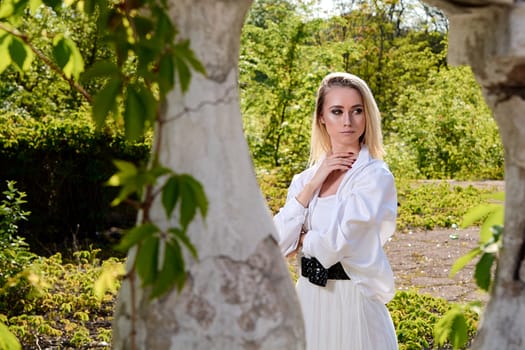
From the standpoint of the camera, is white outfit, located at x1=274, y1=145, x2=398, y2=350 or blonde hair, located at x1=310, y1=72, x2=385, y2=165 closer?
white outfit, located at x1=274, y1=145, x2=398, y2=350

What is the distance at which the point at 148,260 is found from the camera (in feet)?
4.24

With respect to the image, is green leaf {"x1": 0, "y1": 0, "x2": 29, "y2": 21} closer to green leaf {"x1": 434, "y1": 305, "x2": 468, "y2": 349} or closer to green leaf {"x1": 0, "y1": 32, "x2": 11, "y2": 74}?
green leaf {"x1": 0, "y1": 32, "x2": 11, "y2": 74}

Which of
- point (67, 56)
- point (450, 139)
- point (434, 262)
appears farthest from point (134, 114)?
point (450, 139)

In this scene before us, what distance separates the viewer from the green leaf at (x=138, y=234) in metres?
1.29

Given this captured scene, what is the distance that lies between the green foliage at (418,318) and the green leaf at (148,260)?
312 cm

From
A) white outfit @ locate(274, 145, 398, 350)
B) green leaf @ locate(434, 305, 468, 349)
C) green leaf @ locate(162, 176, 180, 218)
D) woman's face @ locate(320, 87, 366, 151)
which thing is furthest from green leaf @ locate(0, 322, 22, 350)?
woman's face @ locate(320, 87, 366, 151)

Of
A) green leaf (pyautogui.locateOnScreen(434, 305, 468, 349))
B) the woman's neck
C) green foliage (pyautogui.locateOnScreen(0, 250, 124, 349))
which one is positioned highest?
the woman's neck

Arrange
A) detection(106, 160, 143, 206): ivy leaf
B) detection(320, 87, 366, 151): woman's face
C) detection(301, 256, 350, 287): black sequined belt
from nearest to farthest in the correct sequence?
detection(106, 160, 143, 206): ivy leaf, detection(301, 256, 350, 287): black sequined belt, detection(320, 87, 366, 151): woman's face

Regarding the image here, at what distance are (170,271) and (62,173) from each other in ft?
20.8

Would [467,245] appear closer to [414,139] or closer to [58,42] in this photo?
[58,42]

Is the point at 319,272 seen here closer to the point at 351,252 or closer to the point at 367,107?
the point at 351,252

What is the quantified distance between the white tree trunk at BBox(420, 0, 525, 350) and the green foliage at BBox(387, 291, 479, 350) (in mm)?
2777

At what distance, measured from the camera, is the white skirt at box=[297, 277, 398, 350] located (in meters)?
2.99

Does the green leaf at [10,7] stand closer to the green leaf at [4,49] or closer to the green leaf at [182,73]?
the green leaf at [4,49]
